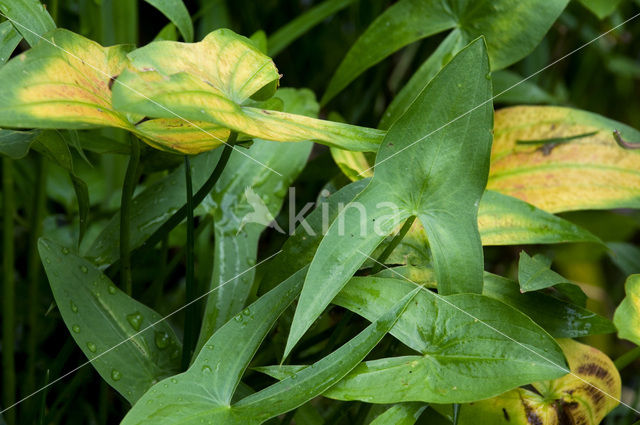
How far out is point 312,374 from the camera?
0.39 m

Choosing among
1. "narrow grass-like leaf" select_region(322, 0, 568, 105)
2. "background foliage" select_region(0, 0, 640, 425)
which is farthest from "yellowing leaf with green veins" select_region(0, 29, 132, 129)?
"narrow grass-like leaf" select_region(322, 0, 568, 105)

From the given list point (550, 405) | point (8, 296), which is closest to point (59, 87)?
point (8, 296)

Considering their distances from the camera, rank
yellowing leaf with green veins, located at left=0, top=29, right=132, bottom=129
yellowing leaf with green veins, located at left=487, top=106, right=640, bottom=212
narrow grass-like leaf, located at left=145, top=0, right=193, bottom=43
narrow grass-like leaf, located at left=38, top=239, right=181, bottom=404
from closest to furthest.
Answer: yellowing leaf with green veins, located at left=0, top=29, right=132, bottom=129, narrow grass-like leaf, located at left=38, top=239, right=181, bottom=404, narrow grass-like leaf, located at left=145, top=0, right=193, bottom=43, yellowing leaf with green veins, located at left=487, top=106, right=640, bottom=212

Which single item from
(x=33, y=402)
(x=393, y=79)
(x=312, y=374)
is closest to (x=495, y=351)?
(x=312, y=374)

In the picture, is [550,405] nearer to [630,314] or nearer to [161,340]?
[630,314]

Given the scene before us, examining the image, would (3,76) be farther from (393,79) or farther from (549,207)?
(393,79)

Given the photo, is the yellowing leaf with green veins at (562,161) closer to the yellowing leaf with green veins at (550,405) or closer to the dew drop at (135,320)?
the yellowing leaf with green veins at (550,405)

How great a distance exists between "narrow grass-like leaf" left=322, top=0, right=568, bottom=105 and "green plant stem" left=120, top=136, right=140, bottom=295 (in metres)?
0.29

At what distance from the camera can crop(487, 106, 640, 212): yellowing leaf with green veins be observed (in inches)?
25.3

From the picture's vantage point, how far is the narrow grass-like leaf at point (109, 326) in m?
0.43

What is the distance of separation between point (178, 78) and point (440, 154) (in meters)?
0.18

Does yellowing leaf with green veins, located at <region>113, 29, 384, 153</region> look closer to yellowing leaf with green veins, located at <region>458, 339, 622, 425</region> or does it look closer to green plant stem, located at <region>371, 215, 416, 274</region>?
green plant stem, located at <region>371, 215, 416, 274</region>

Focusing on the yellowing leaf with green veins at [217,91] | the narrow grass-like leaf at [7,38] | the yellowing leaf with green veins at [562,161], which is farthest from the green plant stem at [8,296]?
the yellowing leaf with green veins at [562,161]

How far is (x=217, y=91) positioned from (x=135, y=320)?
7.5 inches
